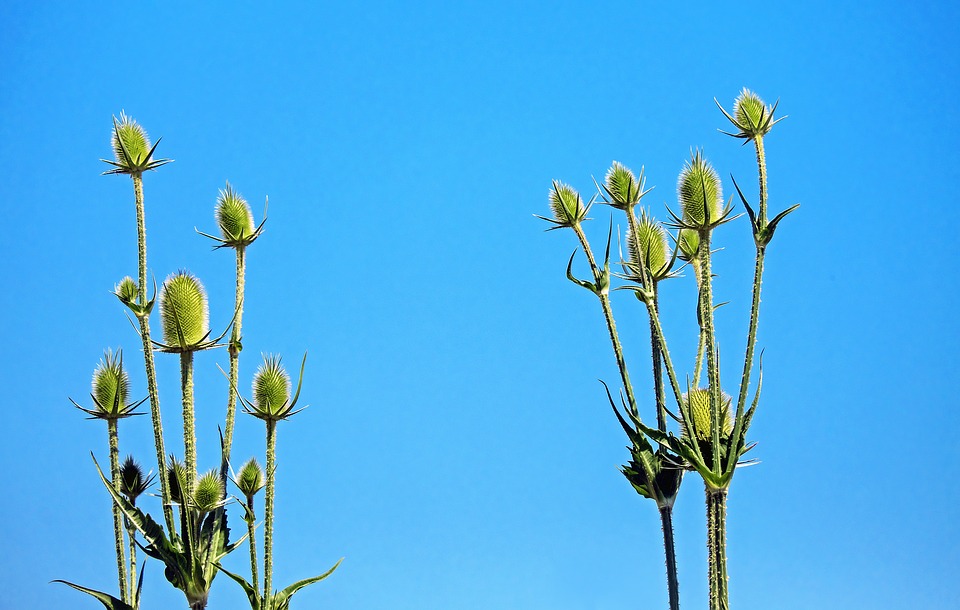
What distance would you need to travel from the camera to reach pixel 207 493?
15664mm

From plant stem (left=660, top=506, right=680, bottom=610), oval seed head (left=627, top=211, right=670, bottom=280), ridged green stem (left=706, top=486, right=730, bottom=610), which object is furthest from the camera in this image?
oval seed head (left=627, top=211, right=670, bottom=280)

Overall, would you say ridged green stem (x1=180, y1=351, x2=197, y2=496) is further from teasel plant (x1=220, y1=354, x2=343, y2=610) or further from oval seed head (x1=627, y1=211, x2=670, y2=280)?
oval seed head (x1=627, y1=211, x2=670, y2=280)

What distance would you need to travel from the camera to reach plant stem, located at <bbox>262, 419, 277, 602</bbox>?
1577 cm

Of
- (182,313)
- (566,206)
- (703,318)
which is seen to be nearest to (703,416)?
(703,318)

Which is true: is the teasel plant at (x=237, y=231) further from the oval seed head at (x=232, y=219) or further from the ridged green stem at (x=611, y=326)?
the ridged green stem at (x=611, y=326)

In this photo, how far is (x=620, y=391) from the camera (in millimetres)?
15531

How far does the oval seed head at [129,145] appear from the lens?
16.2 meters

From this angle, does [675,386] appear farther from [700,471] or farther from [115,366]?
[115,366]

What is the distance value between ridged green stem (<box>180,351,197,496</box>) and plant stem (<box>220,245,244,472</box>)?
52 centimetres

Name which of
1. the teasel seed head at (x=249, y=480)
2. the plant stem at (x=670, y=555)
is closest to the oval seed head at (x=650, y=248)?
the plant stem at (x=670, y=555)

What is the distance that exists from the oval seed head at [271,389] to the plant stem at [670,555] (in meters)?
5.83

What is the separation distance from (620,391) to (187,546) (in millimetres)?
6486

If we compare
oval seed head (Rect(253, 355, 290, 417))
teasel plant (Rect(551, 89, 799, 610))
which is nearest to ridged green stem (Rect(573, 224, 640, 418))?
teasel plant (Rect(551, 89, 799, 610))

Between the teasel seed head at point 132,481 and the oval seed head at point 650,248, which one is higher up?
the oval seed head at point 650,248
